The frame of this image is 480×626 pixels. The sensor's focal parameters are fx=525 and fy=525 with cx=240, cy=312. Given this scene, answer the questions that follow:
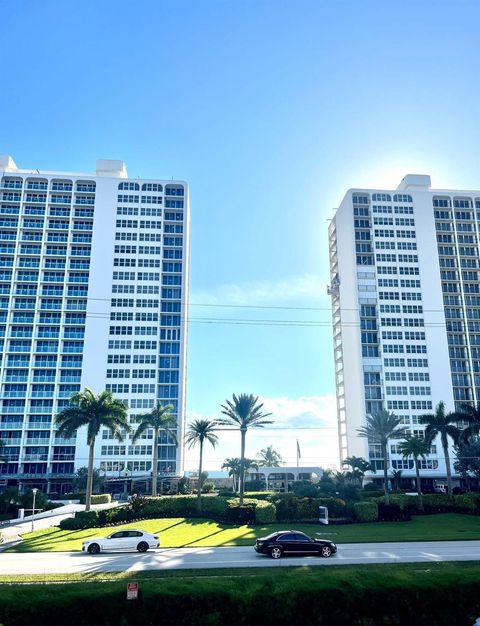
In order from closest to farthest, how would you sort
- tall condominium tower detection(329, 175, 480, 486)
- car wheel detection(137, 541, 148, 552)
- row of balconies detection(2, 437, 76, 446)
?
car wheel detection(137, 541, 148, 552) → row of balconies detection(2, 437, 76, 446) → tall condominium tower detection(329, 175, 480, 486)

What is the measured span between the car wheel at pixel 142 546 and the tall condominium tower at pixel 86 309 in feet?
198

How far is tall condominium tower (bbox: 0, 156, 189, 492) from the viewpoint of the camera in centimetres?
9388

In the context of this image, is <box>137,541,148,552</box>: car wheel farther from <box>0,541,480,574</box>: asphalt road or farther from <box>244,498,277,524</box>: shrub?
<box>244,498,277,524</box>: shrub

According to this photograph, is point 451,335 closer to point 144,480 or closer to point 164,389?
point 164,389

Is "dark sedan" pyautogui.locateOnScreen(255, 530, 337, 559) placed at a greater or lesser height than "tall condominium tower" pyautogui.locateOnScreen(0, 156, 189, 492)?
lesser

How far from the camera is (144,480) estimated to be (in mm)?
92312

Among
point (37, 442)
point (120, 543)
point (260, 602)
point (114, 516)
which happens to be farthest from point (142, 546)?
point (37, 442)

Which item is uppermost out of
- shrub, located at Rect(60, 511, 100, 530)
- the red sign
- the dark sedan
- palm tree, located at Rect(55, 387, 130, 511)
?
palm tree, located at Rect(55, 387, 130, 511)

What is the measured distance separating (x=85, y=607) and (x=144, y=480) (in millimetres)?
81199

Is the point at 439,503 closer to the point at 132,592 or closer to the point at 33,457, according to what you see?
the point at 132,592

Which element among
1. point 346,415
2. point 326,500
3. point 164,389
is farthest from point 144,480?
point 326,500

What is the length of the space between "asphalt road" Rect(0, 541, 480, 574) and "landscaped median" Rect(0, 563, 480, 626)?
9478 millimetres

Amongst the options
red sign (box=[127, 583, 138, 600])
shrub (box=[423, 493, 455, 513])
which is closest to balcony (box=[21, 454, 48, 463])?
shrub (box=[423, 493, 455, 513])

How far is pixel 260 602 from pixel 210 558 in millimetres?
13991
